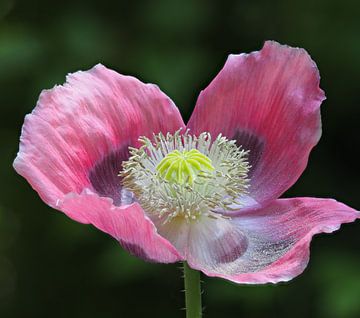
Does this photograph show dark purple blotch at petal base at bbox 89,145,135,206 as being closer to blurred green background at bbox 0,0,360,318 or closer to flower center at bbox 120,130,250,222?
flower center at bbox 120,130,250,222

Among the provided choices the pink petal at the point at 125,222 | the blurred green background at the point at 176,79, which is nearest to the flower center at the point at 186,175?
the pink petal at the point at 125,222

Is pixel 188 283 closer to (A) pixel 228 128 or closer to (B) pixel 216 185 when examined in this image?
(B) pixel 216 185

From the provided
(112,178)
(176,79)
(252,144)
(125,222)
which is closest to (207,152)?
(252,144)

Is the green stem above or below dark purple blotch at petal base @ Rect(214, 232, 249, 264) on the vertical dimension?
below

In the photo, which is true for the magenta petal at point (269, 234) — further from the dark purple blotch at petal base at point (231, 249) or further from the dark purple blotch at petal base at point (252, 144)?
the dark purple blotch at petal base at point (252, 144)

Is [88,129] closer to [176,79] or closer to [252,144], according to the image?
[252,144]

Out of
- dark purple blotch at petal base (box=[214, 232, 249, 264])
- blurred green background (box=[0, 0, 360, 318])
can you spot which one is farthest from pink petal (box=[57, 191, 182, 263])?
blurred green background (box=[0, 0, 360, 318])
